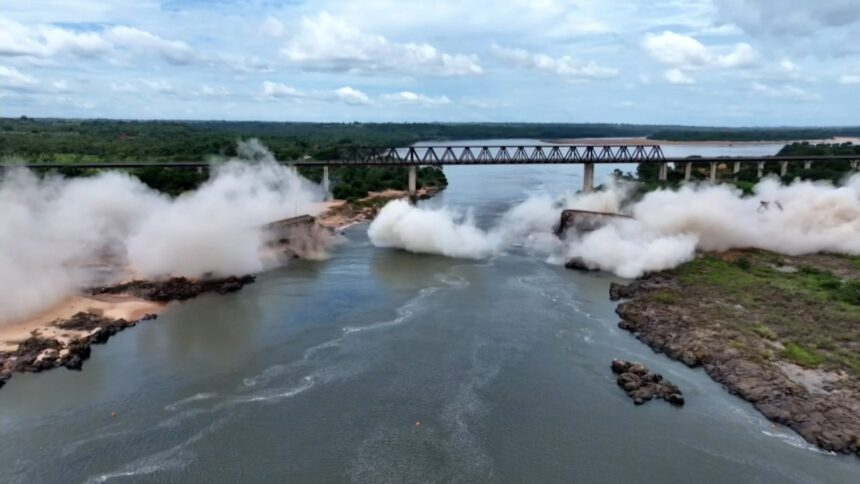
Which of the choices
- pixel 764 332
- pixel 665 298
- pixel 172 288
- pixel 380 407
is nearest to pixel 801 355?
pixel 764 332

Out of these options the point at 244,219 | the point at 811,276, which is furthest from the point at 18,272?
the point at 811,276

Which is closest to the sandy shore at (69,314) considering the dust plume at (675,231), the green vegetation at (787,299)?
the dust plume at (675,231)

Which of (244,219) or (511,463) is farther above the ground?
(244,219)

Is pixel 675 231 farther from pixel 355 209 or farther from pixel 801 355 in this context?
pixel 355 209

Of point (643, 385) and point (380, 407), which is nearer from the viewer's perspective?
point (380, 407)

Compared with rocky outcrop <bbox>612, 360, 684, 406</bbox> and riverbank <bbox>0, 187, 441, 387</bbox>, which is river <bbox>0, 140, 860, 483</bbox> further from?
riverbank <bbox>0, 187, 441, 387</bbox>

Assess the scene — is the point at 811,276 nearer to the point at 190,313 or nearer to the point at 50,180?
the point at 190,313
